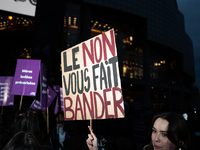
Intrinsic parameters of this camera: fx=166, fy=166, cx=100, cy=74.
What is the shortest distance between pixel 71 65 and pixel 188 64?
4095 centimetres

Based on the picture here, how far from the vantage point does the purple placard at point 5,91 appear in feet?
21.4

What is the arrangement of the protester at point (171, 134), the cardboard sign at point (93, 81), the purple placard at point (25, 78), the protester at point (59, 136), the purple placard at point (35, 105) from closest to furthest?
1. the protester at point (171, 134)
2. the cardboard sign at point (93, 81)
3. the protester at point (59, 136)
4. the purple placard at point (25, 78)
5. the purple placard at point (35, 105)

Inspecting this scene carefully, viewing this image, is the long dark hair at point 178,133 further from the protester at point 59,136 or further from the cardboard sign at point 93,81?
the protester at point 59,136

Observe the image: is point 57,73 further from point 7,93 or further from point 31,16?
point 7,93

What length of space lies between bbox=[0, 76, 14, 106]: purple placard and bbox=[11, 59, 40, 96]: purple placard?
138 cm

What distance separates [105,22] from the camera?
2842 cm

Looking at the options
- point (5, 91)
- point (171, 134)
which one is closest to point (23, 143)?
point (171, 134)

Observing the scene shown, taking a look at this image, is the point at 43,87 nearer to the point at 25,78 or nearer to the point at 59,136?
the point at 25,78

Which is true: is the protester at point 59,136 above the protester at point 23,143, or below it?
below

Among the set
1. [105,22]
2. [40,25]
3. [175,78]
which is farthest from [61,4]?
[175,78]

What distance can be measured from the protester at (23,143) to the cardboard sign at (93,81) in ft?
3.69

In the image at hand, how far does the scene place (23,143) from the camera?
1.33 metres

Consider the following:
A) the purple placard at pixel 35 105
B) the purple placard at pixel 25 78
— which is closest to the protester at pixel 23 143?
the purple placard at pixel 25 78

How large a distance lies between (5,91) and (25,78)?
174 cm
